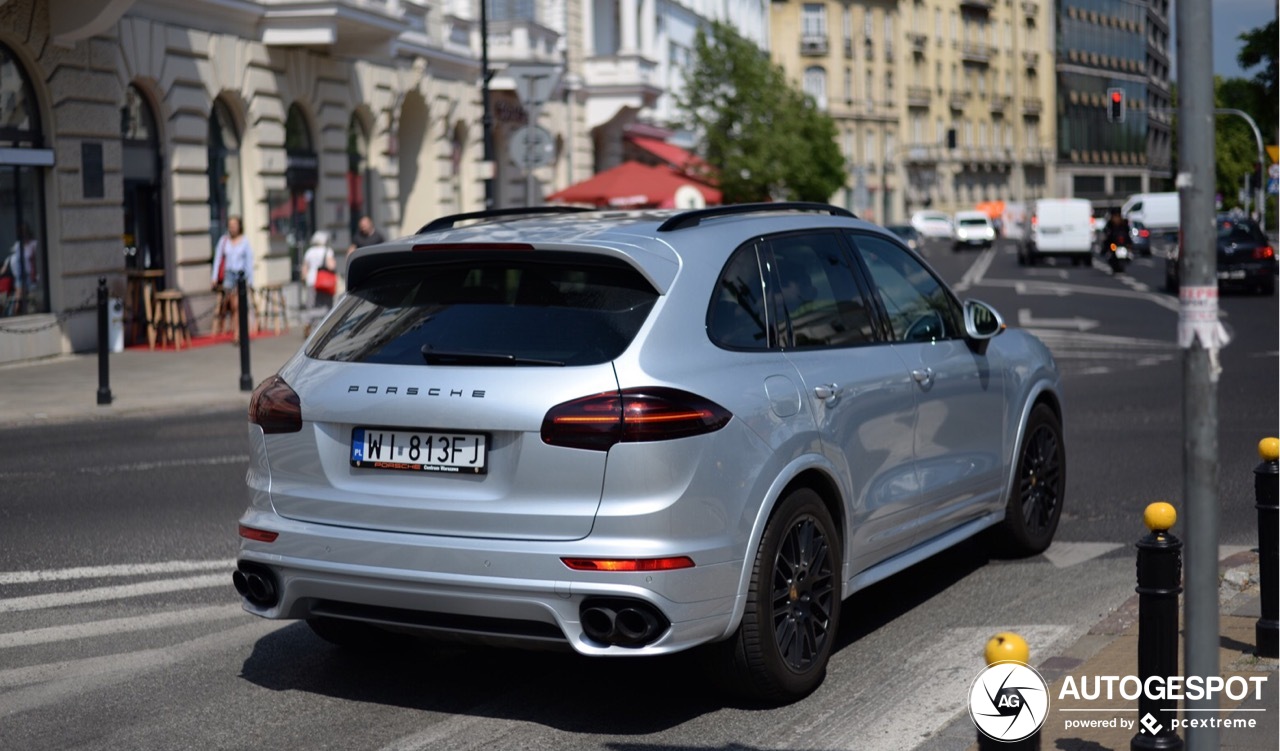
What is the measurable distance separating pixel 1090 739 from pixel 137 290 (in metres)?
20.2

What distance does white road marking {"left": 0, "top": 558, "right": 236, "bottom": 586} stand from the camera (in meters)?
7.71

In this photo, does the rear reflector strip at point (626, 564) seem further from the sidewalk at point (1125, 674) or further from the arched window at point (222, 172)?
the arched window at point (222, 172)

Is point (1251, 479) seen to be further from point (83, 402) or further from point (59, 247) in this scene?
point (59, 247)

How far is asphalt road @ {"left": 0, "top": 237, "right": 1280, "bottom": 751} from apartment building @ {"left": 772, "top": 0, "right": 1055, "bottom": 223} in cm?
8522

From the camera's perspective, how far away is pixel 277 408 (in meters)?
5.57

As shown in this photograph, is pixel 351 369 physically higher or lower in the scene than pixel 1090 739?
higher

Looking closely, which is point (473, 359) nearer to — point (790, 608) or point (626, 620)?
point (626, 620)

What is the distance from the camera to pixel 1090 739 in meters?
4.84

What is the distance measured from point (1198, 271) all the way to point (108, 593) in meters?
5.25

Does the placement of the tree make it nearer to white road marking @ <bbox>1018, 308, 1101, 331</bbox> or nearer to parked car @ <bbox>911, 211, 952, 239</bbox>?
white road marking @ <bbox>1018, 308, 1101, 331</bbox>

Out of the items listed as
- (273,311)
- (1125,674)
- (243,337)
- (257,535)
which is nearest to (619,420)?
(257,535)

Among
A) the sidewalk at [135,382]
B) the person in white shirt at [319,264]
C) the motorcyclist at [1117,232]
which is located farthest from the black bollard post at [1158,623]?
the motorcyclist at [1117,232]

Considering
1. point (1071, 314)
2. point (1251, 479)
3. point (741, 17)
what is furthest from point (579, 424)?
point (741, 17)

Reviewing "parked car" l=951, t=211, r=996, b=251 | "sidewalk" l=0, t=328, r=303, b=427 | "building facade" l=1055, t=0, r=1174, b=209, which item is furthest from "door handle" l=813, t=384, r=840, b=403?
"building facade" l=1055, t=0, r=1174, b=209
